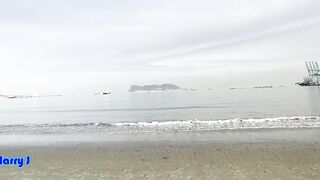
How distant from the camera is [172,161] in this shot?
934 centimetres

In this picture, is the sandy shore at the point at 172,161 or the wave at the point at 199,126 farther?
the wave at the point at 199,126

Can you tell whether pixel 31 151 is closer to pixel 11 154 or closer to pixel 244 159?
pixel 11 154

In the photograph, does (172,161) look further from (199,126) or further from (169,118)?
(169,118)

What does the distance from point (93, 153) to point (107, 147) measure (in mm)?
1346

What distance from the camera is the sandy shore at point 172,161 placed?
778 cm

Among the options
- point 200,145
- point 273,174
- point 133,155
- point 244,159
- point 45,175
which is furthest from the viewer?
point 200,145

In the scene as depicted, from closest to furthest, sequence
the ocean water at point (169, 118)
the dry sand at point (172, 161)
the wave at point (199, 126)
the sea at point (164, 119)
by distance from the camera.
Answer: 1. the dry sand at point (172, 161)
2. the wave at point (199, 126)
3. the sea at point (164, 119)
4. the ocean water at point (169, 118)

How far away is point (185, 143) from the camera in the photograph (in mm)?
12891

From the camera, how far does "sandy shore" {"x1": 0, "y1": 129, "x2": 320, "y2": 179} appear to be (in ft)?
25.5

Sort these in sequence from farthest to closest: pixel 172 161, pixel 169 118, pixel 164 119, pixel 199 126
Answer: pixel 169 118 < pixel 164 119 < pixel 199 126 < pixel 172 161

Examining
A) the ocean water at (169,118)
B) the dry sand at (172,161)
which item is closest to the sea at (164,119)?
the ocean water at (169,118)

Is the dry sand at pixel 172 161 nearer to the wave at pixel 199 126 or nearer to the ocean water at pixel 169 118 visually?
the wave at pixel 199 126

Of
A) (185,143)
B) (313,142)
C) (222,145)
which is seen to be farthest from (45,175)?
(313,142)

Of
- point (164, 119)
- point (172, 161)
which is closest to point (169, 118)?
point (164, 119)
